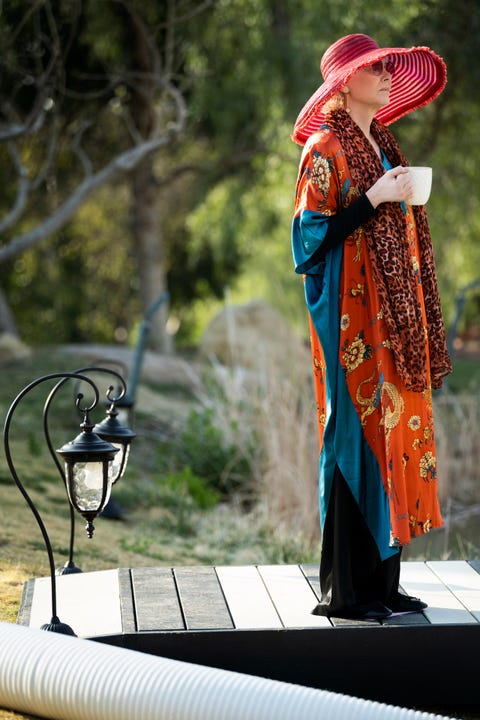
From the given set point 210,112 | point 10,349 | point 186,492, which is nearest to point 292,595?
point 186,492

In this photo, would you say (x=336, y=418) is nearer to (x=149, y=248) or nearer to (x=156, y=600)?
(x=156, y=600)

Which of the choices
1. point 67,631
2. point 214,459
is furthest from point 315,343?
point 214,459

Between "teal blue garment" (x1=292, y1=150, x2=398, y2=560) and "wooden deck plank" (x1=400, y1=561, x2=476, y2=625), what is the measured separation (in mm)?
213

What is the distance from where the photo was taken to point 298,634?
9.21 feet

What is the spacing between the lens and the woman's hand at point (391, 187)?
282 cm

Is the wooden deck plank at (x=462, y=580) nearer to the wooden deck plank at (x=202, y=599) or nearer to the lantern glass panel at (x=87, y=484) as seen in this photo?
the wooden deck plank at (x=202, y=599)

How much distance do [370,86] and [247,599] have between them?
136 cm

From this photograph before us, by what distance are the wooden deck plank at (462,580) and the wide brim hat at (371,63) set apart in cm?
128

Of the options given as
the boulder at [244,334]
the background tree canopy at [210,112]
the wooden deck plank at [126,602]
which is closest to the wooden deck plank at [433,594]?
the wooden deck plank at [126,602]

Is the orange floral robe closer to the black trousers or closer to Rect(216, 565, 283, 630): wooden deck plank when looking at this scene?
the black trousers

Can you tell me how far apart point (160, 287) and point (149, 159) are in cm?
127

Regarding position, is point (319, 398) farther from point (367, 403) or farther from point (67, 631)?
point (67, 631)

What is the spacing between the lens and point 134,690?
2457 millimetres

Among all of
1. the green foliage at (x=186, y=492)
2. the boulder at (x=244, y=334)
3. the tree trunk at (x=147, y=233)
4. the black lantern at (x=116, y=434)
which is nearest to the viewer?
the black lantern at (x=116, y=434)
